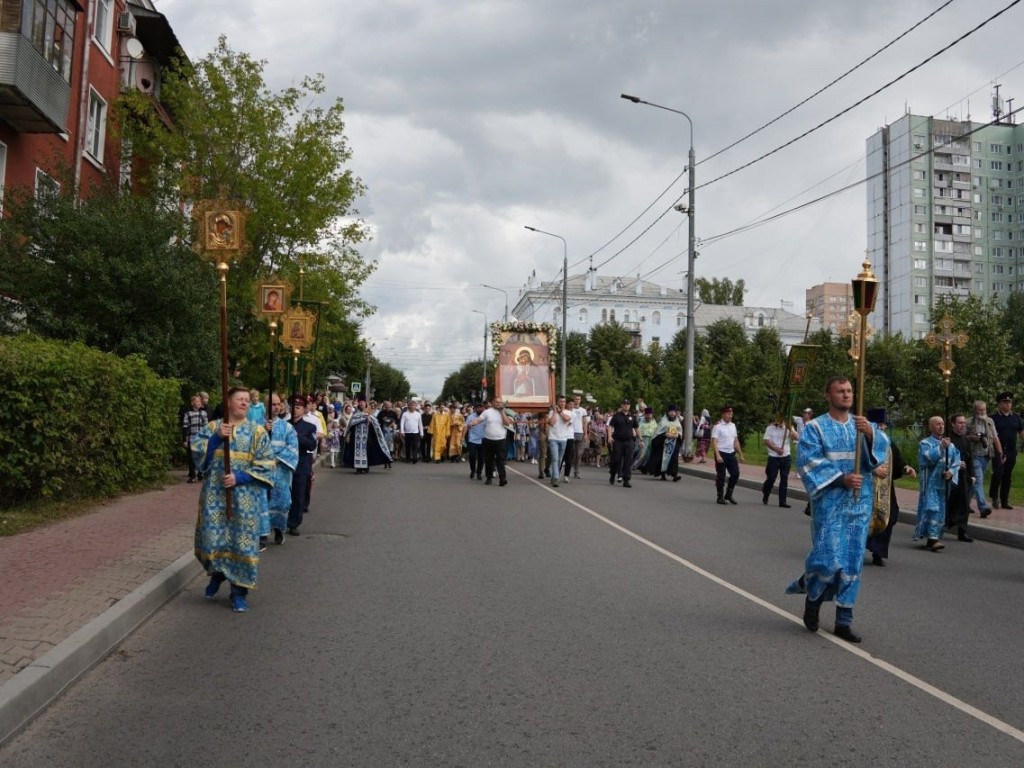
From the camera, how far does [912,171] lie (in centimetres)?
9319

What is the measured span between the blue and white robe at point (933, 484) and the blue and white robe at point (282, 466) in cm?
763

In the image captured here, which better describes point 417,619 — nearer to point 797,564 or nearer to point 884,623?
point 884,623

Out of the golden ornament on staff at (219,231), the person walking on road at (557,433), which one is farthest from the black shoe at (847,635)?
the person walking on road at (557,433)

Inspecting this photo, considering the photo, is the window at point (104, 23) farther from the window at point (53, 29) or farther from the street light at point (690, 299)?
the street light at point (690, 299)

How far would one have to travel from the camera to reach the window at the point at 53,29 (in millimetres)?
19250

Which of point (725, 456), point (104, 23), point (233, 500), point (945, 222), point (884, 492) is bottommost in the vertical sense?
point (233, 500)

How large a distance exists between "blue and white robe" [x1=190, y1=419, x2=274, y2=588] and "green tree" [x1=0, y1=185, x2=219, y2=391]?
1111 cm

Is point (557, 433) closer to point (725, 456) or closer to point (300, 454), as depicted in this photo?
point (725, 456)

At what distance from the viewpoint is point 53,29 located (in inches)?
816

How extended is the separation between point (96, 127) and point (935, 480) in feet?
78.5

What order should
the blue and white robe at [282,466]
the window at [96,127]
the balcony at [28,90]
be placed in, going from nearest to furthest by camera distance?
the blue and white robe at [282,466] → the balcony at [28,90] → the window at [96,127]

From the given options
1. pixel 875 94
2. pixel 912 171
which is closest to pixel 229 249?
pixel 875 94

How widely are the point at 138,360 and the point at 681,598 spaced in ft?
34.3

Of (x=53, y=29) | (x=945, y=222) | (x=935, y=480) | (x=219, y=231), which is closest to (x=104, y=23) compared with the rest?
(x=53, y=29)
